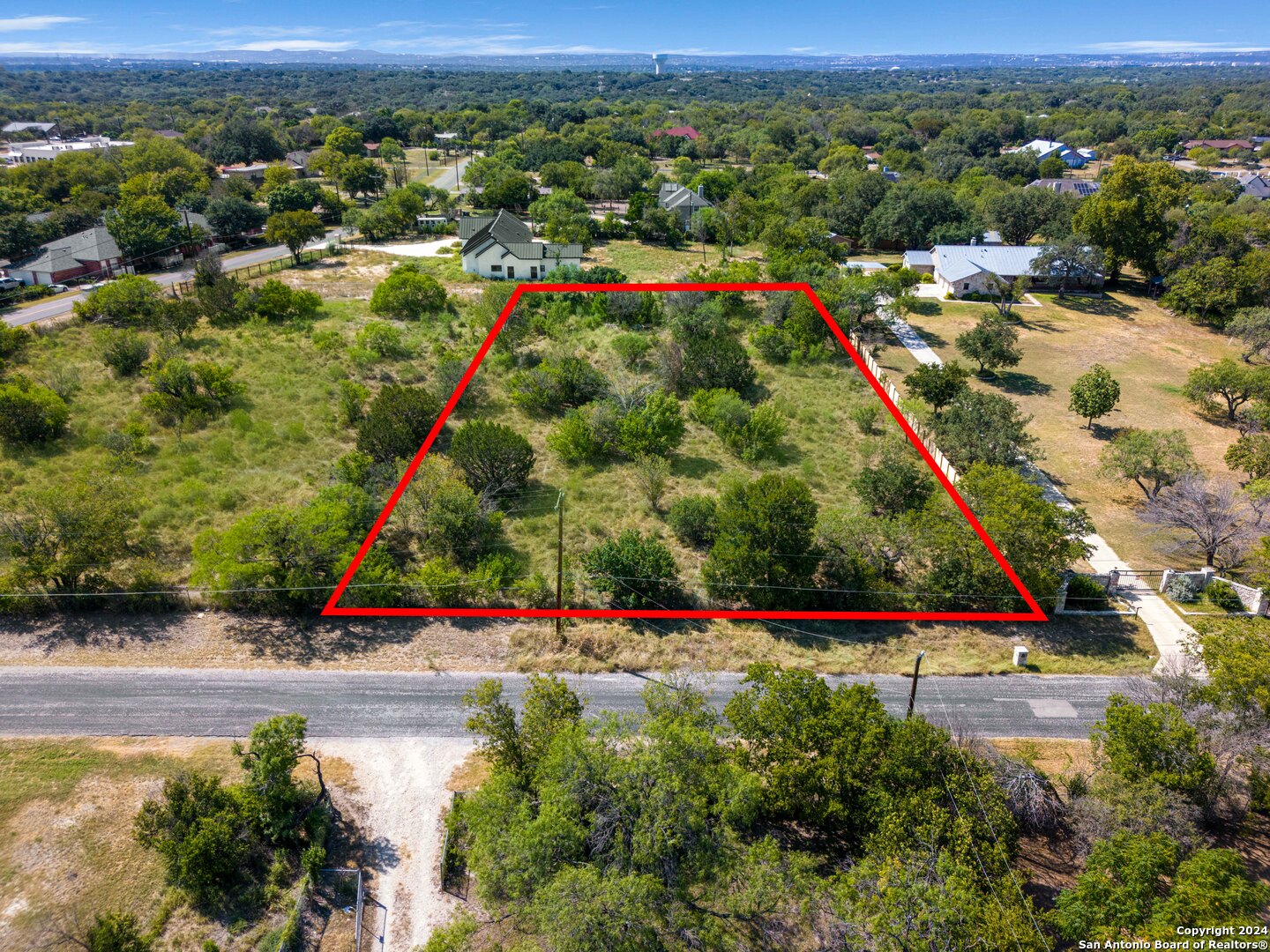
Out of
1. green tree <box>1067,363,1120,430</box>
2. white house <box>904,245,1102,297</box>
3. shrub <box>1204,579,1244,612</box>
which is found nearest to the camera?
shrub <box>1204,579,1244,612</box>

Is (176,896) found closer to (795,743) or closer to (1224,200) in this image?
(795,743)

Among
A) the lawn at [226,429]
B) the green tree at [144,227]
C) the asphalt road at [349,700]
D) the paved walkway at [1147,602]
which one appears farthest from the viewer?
the green tree at [144,227]

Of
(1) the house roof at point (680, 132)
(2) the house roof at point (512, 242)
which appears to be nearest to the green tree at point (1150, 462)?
(2) the house roof at point (512, 242)

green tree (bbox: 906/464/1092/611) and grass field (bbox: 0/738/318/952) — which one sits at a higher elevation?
green tree (bbox: 906/464/1092/611)

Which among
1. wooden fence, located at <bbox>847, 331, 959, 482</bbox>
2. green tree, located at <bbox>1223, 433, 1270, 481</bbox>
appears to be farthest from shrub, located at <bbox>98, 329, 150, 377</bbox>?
green tree, located at <bbox>1223, 433, 1270, 481</bbox>

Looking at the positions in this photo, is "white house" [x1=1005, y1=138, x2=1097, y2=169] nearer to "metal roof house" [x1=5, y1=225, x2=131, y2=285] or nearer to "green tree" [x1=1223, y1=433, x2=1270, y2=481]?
"green tree" [x1=1223, y1=433, x2=1270, y2=481]

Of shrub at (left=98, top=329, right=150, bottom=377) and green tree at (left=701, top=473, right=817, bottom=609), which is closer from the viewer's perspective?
green tree at (left=701, top=473, right=817, bottom=609)

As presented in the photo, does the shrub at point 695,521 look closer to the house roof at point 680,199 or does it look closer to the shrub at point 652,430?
the shrub at point 652,430
